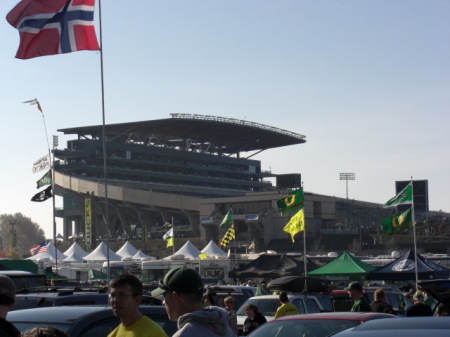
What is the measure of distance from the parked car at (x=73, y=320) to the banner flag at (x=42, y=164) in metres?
38.1

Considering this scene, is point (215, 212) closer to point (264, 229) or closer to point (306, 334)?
point (264, 229)

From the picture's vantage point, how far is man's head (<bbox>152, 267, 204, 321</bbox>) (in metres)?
4.62

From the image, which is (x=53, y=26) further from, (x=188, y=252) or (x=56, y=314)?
(x=188, y=252)

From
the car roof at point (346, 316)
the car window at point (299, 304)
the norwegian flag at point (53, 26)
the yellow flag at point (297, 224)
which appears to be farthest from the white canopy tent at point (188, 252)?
the car roof at point (346, 316)

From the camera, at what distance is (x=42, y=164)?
45.7m

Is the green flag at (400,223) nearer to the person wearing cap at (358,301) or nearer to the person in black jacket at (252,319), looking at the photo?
the person in black jacket at (252,319)

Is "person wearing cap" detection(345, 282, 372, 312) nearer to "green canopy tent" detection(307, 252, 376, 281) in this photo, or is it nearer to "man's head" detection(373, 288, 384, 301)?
"man's head" detection(373, 288, 384, 301)

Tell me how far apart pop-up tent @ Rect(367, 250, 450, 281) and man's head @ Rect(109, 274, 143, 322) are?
22.6 m

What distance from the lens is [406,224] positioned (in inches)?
1367

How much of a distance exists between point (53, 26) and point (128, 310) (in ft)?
50.2

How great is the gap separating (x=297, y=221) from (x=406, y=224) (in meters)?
5.32

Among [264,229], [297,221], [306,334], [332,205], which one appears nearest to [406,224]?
[297,221]

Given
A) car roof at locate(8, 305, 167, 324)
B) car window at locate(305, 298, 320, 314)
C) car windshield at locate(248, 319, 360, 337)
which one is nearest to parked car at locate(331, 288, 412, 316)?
car window at locate(305, 298, 320, 314)

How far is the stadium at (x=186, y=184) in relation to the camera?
110 metres
